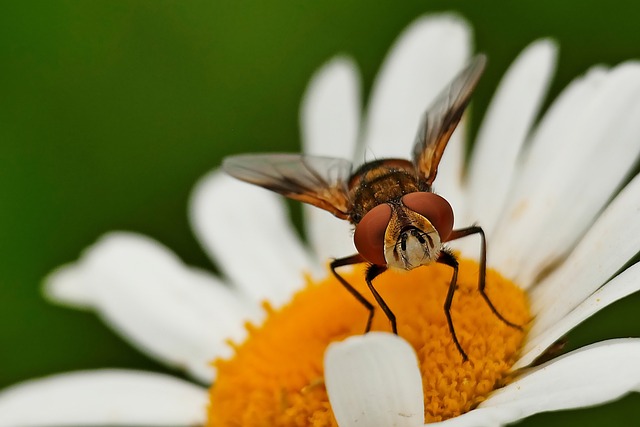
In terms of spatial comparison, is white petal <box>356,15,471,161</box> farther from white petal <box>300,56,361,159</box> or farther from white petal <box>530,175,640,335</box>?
white petal <box>530,175,640,335</box>

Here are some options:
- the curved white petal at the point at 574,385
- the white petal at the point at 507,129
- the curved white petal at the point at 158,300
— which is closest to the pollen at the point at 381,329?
the curved white petal at the point at 574,385

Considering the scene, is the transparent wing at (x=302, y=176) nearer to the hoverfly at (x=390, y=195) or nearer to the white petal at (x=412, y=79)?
the hoverfly at (x=390, y=195)

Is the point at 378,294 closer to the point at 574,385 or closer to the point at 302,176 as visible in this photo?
the point at 302,176

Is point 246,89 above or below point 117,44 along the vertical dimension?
below

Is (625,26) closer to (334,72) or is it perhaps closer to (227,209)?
(334,72)

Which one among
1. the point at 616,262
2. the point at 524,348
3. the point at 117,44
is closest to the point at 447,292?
the point at 524,348

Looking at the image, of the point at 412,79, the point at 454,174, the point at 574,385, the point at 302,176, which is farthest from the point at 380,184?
the point at 412,79

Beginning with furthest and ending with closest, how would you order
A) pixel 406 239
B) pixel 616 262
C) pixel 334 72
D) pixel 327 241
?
pixel 334 72
pixel 327 241
pixel 616 262
pixel 406 239
